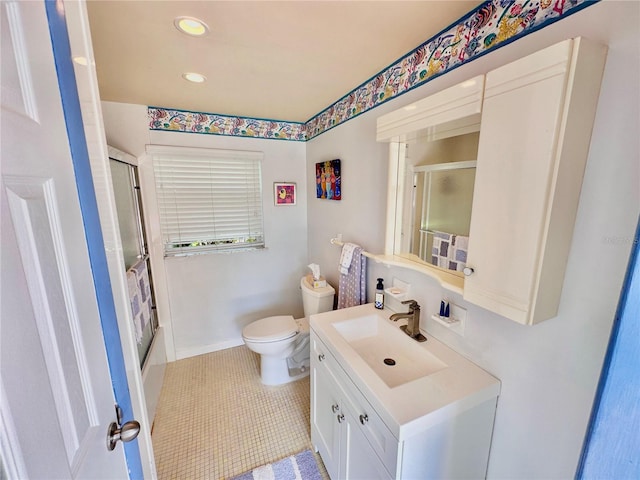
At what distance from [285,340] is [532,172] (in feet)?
5.81

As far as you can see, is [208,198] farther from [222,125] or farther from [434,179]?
[434,179]

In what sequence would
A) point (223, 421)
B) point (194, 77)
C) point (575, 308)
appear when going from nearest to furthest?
1. point (575, 308)
2. point (194, 77)
3. point (223, 421)

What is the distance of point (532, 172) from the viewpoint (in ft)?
2.37

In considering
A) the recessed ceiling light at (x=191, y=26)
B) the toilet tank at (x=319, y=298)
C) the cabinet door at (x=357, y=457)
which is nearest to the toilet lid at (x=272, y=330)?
the toilet tank at (x=319, y=298)

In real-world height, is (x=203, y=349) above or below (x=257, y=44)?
below

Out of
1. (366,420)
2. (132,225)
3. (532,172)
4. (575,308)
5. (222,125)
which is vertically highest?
(222,125)

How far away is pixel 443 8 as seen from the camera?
3.16 ft

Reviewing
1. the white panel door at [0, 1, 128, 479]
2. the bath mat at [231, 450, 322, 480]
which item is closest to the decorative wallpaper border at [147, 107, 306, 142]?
the white panel door at [0, 1, 128, 479]

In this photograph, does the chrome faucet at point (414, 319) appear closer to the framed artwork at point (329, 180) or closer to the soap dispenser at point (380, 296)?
the soap dispenser at point (380, 296)

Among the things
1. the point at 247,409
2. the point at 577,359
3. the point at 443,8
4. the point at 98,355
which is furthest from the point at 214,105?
the point at 577,359

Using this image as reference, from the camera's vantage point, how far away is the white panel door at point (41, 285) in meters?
0.37

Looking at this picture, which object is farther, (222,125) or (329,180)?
(222,125)

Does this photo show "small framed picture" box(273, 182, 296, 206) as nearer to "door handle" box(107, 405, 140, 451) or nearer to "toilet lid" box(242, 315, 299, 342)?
"toilet lid" box(242, 315, 299, 342)

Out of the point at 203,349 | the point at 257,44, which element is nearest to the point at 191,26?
the point at 257,44
